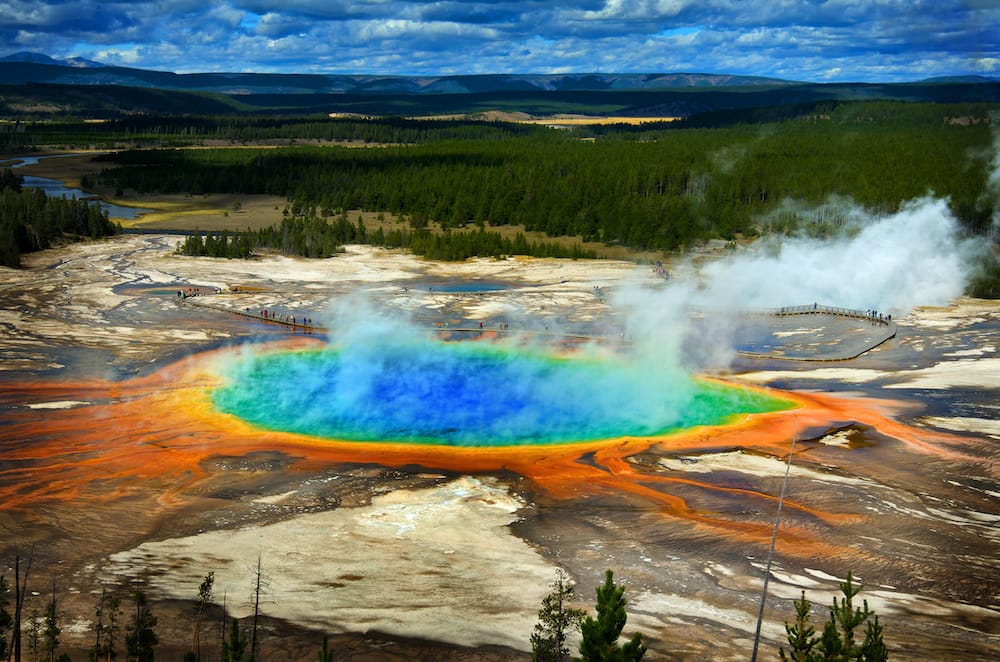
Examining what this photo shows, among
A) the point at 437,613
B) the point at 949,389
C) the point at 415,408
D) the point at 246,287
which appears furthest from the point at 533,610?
the point at 246,287

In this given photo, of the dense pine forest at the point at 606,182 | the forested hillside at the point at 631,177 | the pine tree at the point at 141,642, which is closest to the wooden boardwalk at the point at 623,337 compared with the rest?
the dense pine forest at the point at 606,182

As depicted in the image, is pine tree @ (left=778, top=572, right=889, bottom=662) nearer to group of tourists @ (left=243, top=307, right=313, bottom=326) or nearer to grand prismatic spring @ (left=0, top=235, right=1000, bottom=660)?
grand prismatic spring @ (left=0, top=235, right=1000, bottom=660)

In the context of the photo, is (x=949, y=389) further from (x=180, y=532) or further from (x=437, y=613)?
(x=180, y=532)

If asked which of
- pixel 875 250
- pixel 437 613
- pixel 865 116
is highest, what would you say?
pixel 865 116

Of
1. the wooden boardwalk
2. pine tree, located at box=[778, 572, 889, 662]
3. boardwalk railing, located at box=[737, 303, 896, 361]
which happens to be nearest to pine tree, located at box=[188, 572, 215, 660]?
pine tree, located at box=[778, 572, 889, 662]

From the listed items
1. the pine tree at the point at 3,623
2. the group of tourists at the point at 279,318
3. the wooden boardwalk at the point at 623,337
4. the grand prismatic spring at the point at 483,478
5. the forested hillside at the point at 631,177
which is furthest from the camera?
the forested hillside at the point at 631,177

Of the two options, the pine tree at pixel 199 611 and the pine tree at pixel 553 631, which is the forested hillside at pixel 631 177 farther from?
the pine tree at pixel 199 611

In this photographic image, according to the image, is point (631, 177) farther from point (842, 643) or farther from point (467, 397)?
point (842, 643)
